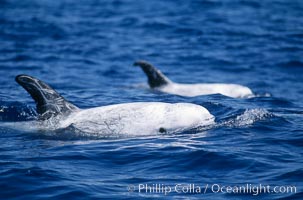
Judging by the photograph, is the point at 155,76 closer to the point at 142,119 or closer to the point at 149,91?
the point at 149,91

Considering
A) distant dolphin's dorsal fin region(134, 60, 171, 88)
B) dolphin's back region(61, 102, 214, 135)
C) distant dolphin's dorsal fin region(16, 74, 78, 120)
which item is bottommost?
dolphin's back region(61, 102, 214, 135)

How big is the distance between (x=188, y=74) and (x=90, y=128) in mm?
11403

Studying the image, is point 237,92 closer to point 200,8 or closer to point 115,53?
point 115,53

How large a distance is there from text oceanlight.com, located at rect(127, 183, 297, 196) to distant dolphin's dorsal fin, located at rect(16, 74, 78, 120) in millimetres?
3919

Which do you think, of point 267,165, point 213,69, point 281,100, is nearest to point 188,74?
point 213,69

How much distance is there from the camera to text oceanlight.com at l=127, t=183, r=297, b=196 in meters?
8.59

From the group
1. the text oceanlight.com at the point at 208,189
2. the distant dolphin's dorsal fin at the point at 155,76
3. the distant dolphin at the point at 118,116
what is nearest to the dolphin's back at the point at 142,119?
the distant dolphin at the point at 118,116

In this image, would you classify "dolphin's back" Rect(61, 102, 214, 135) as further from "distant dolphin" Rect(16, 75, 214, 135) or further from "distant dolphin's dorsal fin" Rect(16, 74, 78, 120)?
"distant dolphin's dorsal fin" Rect(16, 74, 78, 120)

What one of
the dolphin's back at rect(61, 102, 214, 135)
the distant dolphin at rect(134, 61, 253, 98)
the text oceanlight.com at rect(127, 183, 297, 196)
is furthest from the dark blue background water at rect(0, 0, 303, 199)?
the distant dolphin at rect(134, 61, 253, 98)

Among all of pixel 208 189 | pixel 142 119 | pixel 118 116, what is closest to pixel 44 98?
pixel 118 116

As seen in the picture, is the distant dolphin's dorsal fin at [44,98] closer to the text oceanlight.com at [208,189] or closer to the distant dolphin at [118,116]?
the distant dolphin at [118,116]

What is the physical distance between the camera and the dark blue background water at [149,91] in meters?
9.30

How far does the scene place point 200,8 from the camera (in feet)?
108

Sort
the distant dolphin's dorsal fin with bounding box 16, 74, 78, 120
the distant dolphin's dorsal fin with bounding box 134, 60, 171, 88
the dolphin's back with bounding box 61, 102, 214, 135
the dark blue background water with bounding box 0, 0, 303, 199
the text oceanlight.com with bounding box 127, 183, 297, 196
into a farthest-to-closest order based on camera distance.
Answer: the distant dolphin's dorsal fin with bounding box 134, 60, 171, 88
the dolphin's back with bounding box 61, 102, 214, 135
the distant dolphin's dorsal fin with bounding box 16, 74, 78, 120
the dark blue background water with bounding box 0, 0, 303, 199
the text oceanlight.com with bounding box 127, 183, 297, 196
